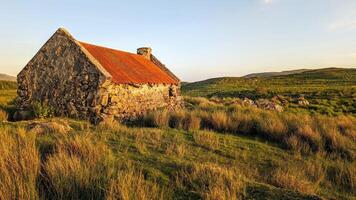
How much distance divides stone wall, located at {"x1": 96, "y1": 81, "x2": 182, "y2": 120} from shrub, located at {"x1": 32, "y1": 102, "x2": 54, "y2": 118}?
7.67ft

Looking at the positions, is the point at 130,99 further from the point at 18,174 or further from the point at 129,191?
the point at 129,191

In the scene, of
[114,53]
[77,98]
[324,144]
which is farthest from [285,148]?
[114,53]

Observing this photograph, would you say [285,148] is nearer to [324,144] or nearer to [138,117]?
[324,144]

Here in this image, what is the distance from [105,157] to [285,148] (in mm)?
6218

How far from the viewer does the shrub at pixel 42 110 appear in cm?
1229

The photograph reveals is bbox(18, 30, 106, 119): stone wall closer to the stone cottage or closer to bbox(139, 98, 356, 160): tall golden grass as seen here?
the stone cottage

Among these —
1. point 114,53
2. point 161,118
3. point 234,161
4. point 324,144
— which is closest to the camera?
point 234,161

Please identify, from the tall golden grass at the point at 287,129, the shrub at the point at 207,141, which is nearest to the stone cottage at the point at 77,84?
the tall golden grass at the point at 287,129

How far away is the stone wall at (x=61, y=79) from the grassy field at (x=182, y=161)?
7.77 ft

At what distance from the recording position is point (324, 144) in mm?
9742

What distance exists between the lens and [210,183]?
14.9 ft

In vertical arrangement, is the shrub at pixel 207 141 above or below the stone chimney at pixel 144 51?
below

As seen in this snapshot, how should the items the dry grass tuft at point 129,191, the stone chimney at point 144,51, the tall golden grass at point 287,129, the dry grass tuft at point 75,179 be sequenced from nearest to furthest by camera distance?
the dry grass tuft at point 129,191 < the dry grass tuft at point 75,179 < the tall golden grass at point 287,129 < the stone chimney at point 144,51

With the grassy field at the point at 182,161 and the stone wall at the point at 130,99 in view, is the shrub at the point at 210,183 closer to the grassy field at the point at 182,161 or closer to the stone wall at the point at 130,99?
the grassy field at the point at 182,161
